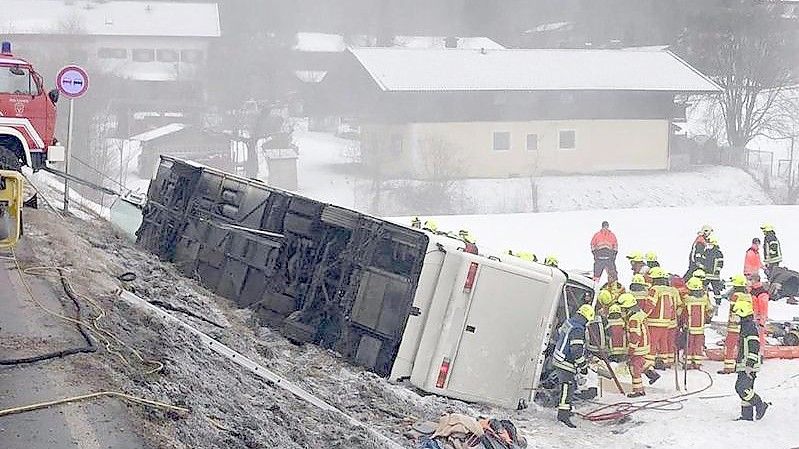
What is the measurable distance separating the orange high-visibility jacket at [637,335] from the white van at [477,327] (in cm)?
130

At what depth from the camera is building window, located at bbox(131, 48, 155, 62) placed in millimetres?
56688

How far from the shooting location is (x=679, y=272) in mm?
16406

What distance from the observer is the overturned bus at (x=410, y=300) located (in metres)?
7.64

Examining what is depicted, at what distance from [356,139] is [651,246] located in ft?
77.1

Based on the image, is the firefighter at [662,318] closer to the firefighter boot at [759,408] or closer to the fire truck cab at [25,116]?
the firefighter boot at [759,408]

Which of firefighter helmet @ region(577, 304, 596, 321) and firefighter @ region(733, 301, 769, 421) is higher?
firefighter helmet @ region(577, 304, 596, 321)

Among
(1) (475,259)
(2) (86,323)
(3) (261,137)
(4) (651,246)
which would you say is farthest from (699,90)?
(2) (86,323)

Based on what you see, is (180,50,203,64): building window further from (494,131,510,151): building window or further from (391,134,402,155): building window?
(494,131,510,151): building window

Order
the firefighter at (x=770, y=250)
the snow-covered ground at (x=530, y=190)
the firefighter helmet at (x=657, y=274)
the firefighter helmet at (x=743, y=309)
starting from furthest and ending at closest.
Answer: the snow-covered ground at (x=530, y=190) → the firefighter at (x=770, y=250) → the firefighter helmet at (x=657, y=274) → the firefighter helmet at (x=743, y=309)

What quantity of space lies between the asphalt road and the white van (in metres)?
2.84

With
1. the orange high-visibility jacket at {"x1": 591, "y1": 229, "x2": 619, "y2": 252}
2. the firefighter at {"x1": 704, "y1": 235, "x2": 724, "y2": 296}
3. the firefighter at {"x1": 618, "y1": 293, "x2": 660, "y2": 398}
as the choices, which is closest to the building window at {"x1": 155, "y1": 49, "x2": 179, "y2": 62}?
the orange high-visibility jacket at {"x1": 591, "y1": 229, "x2": 619, "y2": 252}

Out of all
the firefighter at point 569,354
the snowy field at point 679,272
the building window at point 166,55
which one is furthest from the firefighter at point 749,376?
the building window at point 166,55

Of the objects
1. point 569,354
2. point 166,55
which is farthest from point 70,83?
point 166,55

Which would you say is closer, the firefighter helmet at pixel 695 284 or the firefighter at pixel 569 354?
the firefighter at pixel 569 354
